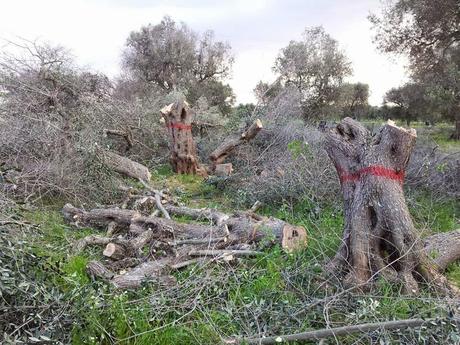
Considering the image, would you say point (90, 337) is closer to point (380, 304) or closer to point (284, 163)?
point (380, 304)

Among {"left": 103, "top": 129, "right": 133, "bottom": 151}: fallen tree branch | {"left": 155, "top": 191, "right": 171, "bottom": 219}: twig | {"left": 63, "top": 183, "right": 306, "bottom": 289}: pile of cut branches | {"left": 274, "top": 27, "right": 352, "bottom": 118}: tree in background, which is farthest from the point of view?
{"left": 274, "top": 27, "right": 352, "bottom": 118}: tree in background

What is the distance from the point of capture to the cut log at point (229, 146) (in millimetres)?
9070

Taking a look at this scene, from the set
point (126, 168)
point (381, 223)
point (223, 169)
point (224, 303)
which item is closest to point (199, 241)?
point (224, 303)

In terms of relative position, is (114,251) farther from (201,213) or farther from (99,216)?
(201,213)

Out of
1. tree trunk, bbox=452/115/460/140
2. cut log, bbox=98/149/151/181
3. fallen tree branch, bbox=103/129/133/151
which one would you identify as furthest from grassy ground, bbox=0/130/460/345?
tree trunk, bbox=452/115/460/140

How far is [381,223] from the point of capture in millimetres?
3623

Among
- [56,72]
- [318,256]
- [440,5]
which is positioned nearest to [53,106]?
[56,72]

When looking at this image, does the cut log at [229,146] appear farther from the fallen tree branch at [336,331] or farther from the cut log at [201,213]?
the fallen tree branch at [336,331]

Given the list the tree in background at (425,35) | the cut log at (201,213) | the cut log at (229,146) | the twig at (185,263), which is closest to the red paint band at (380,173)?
the twig at (185,263)

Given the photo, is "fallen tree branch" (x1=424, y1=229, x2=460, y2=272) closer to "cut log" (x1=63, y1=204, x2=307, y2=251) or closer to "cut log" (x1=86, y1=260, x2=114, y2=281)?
"cut log" (x1=63, y1=204, x2=307, y2=251)

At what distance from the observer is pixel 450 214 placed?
18.9ft

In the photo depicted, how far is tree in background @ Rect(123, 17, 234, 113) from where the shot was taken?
2211cm

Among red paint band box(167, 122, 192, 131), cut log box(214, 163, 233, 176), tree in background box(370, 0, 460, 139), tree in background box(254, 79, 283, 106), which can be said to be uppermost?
tree in background box(370, 0, 460, 139)

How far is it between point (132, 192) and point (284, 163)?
2517 mm
